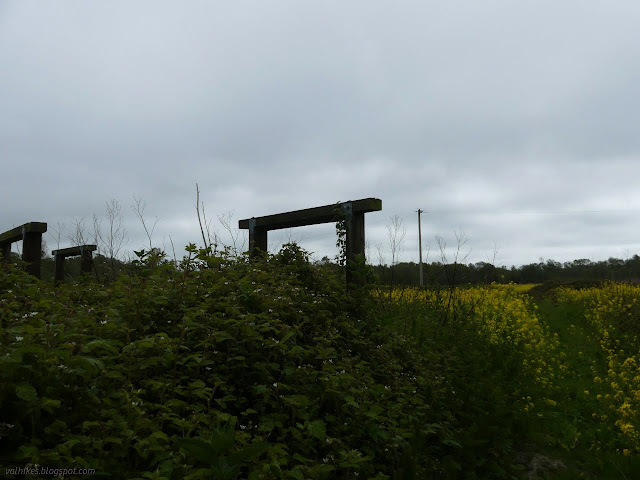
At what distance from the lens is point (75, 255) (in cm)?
974

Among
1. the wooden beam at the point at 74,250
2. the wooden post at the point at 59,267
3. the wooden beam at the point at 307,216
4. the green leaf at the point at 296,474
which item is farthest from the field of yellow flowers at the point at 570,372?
the wooden post at the point at 59,267

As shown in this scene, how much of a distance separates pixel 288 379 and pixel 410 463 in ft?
3.74

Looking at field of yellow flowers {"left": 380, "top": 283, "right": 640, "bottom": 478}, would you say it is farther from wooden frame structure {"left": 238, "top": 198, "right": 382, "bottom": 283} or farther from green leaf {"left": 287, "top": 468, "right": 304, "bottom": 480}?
green leaf {"left": 287, "top": 468, "right": 304, "bottom": 480}

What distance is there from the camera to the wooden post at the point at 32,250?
8.41 m

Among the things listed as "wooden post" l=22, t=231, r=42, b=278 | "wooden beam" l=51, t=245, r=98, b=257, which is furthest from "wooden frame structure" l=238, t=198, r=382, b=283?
"wooden post" l=22, t=231, r=42, b=278

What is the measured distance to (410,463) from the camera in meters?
3.25

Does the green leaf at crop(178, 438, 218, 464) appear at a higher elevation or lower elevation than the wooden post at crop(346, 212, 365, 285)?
lower

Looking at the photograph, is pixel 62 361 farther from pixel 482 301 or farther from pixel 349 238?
pixel 482 301

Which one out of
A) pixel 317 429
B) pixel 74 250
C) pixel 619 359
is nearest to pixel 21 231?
pixel 74 250

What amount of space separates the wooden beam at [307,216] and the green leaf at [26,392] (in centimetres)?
436

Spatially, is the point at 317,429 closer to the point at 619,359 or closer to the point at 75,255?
the point at 619,359

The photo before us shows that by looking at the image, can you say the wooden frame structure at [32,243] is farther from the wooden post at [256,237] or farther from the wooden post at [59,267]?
the wooden post at [256,237]

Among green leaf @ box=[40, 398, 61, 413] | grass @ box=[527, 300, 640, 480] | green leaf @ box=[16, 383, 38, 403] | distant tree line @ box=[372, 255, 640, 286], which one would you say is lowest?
grass @ box=[527, 300, 640, 480]

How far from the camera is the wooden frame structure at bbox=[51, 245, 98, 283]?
9008mm
